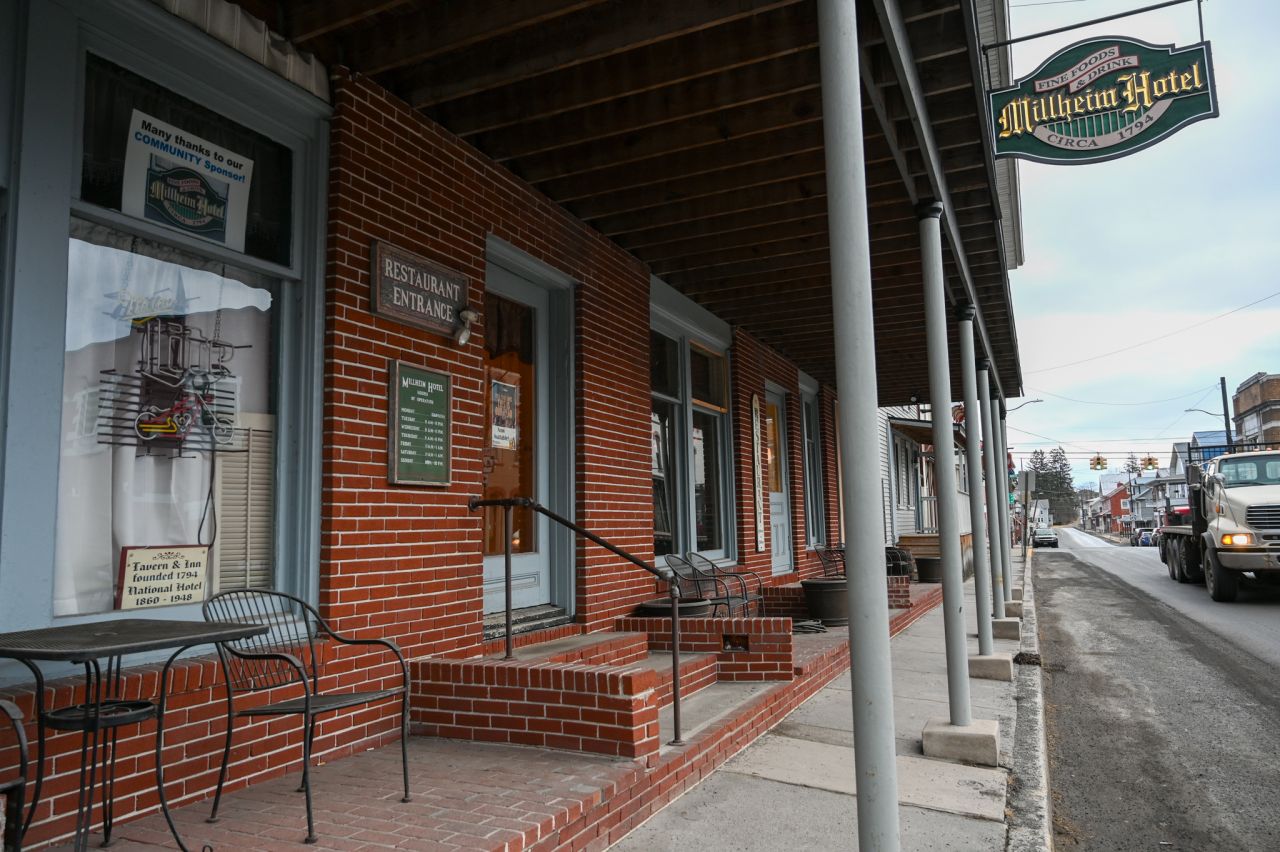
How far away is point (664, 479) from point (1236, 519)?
1045 centimetres

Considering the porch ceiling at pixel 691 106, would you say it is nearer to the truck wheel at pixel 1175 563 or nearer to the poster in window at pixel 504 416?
the poster in window at pixel 504 416

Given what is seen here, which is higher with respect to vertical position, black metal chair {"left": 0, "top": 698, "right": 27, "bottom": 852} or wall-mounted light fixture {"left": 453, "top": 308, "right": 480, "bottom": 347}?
wall-mounted light fixture {"left": 453, "top": 308, "right": 480, "bottom": 347}

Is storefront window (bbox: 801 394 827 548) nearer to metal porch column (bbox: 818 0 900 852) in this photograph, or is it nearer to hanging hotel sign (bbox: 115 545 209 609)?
hanging hotel sign (bbox: 115 545 209 609)

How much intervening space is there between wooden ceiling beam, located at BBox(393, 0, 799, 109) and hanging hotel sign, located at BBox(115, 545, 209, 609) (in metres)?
2.60

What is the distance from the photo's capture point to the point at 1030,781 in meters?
4.43

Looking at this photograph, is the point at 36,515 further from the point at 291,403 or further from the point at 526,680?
the point at 526,680

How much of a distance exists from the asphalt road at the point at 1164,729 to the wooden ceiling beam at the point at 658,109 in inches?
157

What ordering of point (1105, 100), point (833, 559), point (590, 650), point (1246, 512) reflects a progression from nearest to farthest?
point (590, 650)
point (1105, 100)
point (833, 559)
point (1246, 512)

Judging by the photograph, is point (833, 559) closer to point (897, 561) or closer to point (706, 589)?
point (897, 561)

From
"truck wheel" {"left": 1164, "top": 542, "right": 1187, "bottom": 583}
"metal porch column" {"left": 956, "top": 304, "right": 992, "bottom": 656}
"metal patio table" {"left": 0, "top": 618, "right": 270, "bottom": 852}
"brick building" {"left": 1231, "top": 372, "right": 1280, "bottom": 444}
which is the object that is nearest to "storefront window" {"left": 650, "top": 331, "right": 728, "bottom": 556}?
"metal porch column" {"left": 956, "top": 304, "right": 992, "bottom": 656}

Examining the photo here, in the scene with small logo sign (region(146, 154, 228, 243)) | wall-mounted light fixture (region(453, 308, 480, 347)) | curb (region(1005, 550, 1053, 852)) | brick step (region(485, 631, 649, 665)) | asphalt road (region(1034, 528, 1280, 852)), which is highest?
small logo sign (region(146, 154, 228, 243))

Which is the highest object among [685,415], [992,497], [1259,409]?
[1259,409]

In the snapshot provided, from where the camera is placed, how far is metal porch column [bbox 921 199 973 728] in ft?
16.0

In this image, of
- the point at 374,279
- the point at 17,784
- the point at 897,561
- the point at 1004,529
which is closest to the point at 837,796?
the point at 17,784
